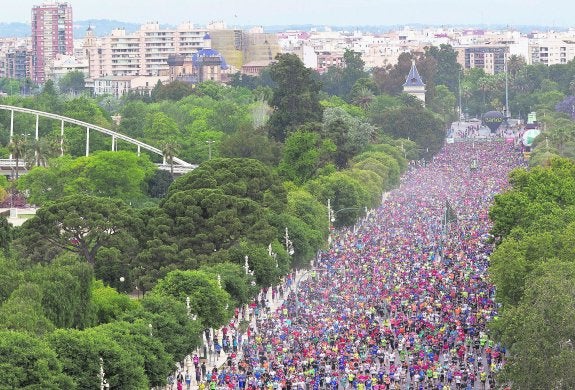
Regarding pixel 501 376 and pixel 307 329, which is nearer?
pixel 501 376

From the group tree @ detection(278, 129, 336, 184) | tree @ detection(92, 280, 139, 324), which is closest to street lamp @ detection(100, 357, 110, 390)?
tree @ detection(92, 280, 139, 324)

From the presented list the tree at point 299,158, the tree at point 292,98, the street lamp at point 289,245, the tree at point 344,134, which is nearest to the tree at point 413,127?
the tree at point 344,134

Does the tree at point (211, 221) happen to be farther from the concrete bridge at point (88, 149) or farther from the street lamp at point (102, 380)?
the concrete bridge at point (88, 149)

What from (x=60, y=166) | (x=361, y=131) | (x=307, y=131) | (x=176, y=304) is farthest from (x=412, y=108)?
(x=176, y=304)

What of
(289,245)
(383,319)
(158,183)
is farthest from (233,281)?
(158,183)

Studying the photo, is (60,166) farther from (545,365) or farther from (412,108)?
(545,365)

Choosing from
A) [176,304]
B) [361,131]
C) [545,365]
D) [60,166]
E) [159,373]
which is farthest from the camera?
[361,131]

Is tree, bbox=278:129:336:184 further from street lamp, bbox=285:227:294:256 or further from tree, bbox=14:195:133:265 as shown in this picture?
tree, bbox=14:195:133:265
